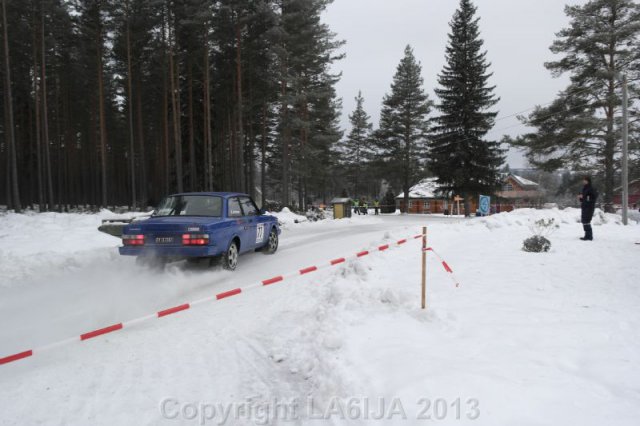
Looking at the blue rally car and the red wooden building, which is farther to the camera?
the red wooden building

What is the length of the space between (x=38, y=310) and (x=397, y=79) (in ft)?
143

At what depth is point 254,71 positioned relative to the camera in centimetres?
2488

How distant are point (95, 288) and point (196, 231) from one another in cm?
197

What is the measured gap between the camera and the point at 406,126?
42312mm

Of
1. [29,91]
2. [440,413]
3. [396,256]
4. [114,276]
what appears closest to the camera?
[440,413]

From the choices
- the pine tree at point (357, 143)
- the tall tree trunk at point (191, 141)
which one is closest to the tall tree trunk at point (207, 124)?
the tall tree trunk at point (191, 141)

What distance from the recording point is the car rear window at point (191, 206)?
7866 mm

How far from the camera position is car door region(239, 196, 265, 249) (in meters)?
8.80

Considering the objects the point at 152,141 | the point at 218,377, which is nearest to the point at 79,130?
the point at 152,141

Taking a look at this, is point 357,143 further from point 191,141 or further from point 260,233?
point 260,233

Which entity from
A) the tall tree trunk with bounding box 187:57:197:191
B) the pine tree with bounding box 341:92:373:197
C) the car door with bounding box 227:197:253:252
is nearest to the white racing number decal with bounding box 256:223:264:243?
the car door with bounding box 227:197:253:252

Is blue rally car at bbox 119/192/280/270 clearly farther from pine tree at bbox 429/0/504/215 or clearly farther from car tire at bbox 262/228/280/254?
pine tree at bbox 429/0/504/215

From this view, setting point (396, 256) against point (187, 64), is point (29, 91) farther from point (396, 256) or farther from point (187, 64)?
point (396, 256)

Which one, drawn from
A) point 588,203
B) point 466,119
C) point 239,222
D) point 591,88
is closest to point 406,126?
point 466,119
